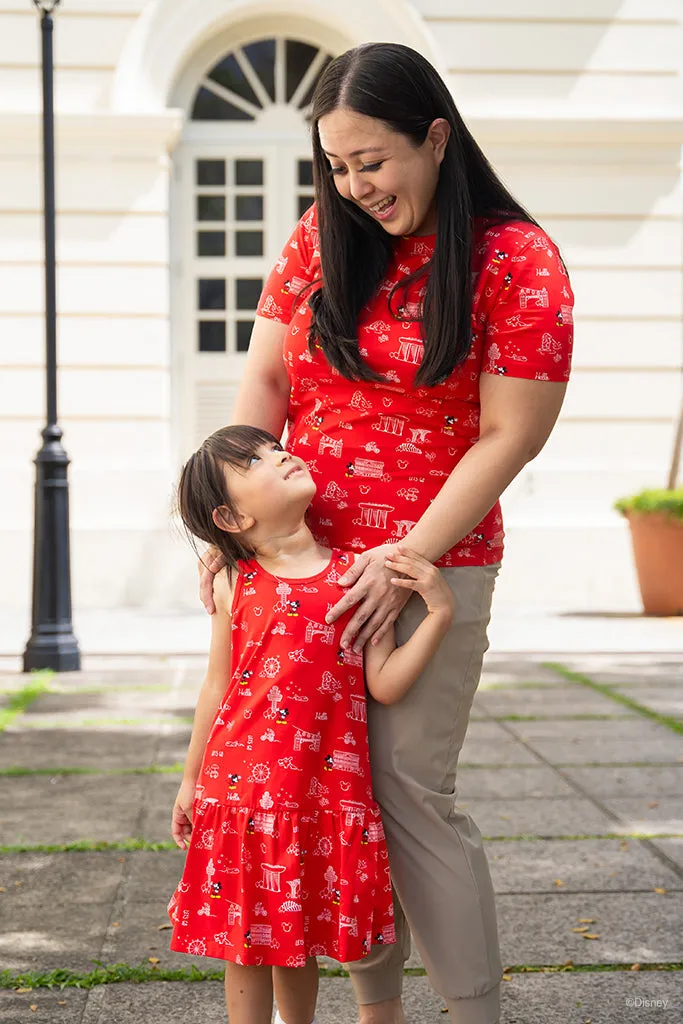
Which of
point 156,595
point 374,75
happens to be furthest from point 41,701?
point 374,75

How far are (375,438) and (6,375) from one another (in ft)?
28.7

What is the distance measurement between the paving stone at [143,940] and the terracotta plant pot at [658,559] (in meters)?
6.91

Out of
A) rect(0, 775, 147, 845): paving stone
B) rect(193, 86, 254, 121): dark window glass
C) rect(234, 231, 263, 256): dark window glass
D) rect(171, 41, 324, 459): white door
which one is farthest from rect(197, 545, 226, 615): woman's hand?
rect(193, 86, 254, 121): dark window glass

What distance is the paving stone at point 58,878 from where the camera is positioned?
3.95 m

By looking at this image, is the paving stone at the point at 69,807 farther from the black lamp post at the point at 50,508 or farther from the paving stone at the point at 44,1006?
the black lamp post at the point at 50,508

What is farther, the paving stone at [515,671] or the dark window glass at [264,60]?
the dark window glass at [264,60]

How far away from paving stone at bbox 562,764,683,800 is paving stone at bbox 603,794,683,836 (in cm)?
7

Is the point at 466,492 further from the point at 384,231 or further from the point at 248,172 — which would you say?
the point at 248,172

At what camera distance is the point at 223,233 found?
37.7 ft

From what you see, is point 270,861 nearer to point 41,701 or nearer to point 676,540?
point 41,701

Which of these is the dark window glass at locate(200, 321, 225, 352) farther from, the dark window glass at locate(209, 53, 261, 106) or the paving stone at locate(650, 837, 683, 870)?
the paving stone at locate(650, 837, 683, 870)

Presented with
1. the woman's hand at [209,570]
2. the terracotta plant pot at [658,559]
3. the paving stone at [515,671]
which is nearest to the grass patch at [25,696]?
the paving stone at [515,671]

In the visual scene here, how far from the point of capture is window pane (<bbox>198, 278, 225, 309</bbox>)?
11516 mm

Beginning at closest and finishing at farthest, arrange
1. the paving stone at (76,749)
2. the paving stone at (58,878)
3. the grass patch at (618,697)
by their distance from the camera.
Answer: the paving stone at (58,878), the paving stone at (76,749), the grass patch at (618,697)
